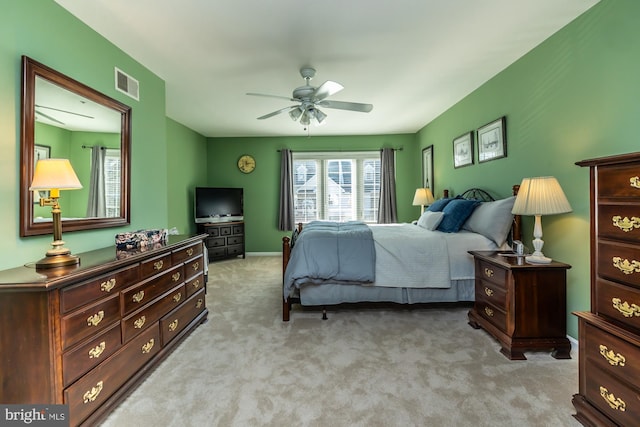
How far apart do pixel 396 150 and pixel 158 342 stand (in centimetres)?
549

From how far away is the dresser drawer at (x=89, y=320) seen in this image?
1.38m

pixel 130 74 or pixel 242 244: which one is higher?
pixel 130 74

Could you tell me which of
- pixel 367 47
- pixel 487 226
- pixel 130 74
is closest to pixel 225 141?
pixel 130 74

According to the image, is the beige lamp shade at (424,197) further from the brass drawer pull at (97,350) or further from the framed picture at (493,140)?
the brass drawer pull at (97,350)

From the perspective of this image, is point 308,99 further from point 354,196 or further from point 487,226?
point 354,196

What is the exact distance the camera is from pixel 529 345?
216cm

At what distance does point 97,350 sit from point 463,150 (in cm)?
450

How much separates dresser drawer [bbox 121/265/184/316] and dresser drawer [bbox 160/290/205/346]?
236 mm

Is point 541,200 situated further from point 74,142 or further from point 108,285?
point 74,142

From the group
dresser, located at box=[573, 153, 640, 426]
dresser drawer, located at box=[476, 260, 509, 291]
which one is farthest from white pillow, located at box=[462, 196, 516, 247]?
dresser, located at box=[573, 153, 640, 426]

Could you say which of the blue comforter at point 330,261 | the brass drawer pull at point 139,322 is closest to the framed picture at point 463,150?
the blue comforter at point 330,261

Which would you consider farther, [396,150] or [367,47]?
[396,150]

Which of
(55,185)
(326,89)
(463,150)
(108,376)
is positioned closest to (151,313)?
(108,376)

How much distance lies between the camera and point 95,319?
5.12 feet
